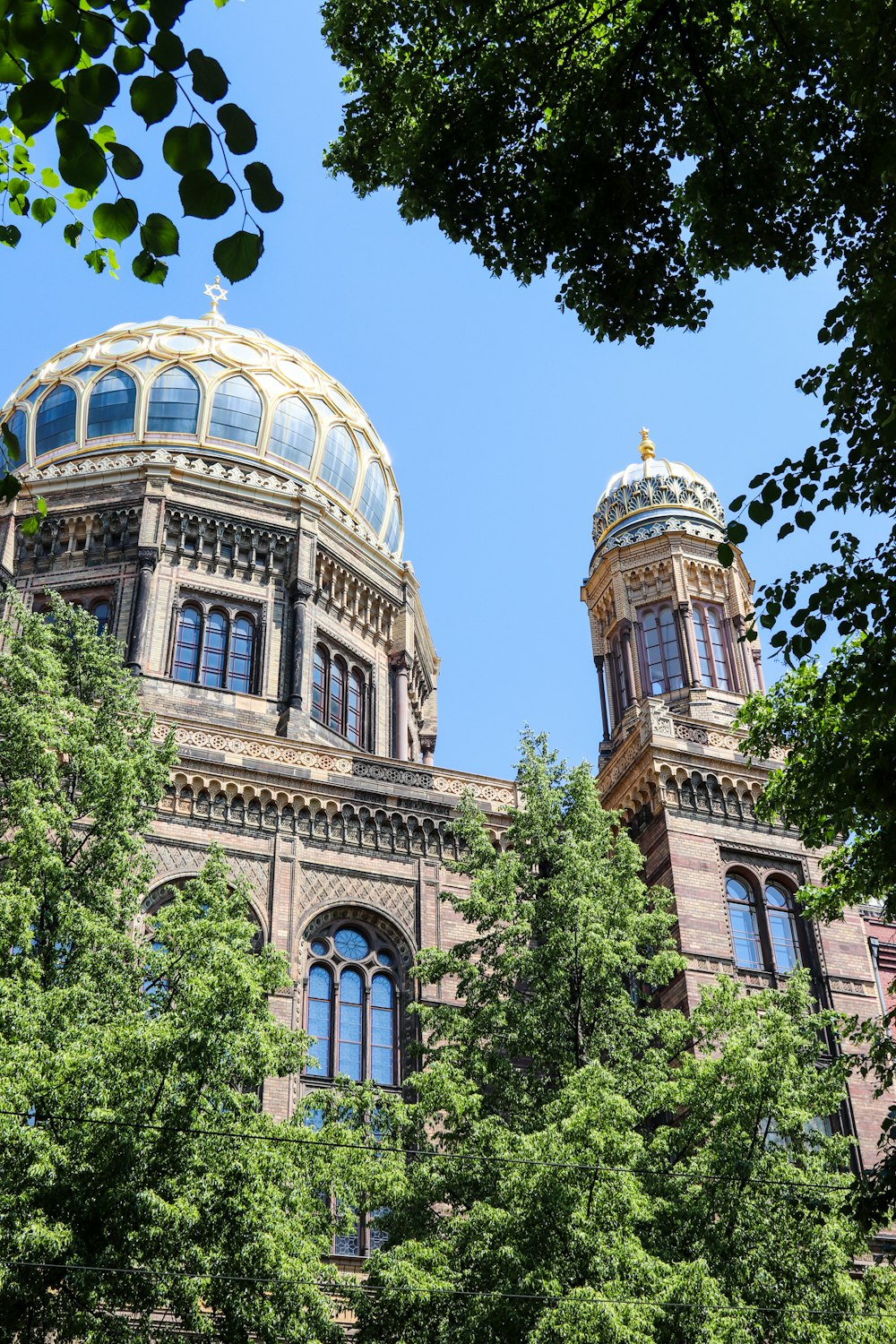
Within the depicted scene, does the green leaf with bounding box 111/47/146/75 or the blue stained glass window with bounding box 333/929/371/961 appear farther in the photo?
the blue stained glass window with bounding box 333/929/371/961

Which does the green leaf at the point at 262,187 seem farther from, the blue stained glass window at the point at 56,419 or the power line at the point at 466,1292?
the blue stained glass window at the point at 56,419

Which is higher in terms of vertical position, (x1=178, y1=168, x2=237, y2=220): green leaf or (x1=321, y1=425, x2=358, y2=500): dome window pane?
(x1=321, y1=425, x2=358, y2=500): dome window pane

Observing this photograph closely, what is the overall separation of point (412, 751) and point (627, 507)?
25.0 ft

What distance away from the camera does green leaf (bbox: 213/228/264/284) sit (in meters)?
5.51

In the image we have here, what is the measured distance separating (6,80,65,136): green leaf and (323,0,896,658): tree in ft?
20.0

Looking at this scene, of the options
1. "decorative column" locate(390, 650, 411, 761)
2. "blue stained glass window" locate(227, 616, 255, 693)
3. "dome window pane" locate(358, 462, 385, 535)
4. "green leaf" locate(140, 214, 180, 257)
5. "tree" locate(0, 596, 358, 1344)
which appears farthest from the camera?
"dome window pane" locate(358, 462, 385, 535)

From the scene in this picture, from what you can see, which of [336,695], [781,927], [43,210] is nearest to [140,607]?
[336,695]

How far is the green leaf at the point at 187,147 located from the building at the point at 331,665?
15539 millimetres

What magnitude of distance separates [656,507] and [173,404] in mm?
11281

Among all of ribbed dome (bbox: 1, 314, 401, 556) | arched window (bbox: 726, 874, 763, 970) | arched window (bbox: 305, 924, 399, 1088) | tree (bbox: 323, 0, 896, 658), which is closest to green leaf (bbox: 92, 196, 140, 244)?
tree (bbox: 323, 0, 896, 658)

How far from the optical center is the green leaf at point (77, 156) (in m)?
5.52

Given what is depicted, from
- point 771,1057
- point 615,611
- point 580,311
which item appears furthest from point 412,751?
point 580,311

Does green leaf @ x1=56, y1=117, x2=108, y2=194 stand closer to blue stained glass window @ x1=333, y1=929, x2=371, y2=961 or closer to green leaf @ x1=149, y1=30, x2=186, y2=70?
green leaf @ x1=149, y1=30, x2=186, y2=70

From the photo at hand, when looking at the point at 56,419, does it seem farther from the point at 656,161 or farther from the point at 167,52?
the point at 167,52
